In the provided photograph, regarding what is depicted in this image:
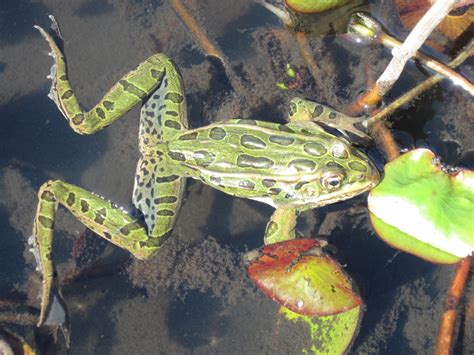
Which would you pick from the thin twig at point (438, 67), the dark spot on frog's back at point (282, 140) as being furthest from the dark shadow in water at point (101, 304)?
the thin twig at point (438, 67)

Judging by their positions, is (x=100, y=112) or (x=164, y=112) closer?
(x=100, y=112)

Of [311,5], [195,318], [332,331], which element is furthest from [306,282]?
[311,5]

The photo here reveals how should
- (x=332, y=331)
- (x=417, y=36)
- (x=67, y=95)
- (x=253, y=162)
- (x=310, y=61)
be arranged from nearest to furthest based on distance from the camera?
(x=417, y=36) → (x=332, y=331) → (x=253, y=162) → (x=67, y=95) → (x=310, y=61)

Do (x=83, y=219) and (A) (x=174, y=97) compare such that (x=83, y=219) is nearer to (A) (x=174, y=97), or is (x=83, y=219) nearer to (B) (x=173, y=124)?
(B) (x=173, y=124)

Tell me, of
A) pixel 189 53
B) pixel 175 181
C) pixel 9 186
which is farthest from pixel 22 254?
pixel 189 53

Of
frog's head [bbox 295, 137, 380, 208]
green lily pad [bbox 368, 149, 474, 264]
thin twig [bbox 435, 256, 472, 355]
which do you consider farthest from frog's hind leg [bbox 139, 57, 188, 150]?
thin twig [bbox 435, 256, 472, 355]

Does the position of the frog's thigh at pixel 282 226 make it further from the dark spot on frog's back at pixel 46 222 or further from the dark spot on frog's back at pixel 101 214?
the dark spot on frog's back at pixel 46 222
